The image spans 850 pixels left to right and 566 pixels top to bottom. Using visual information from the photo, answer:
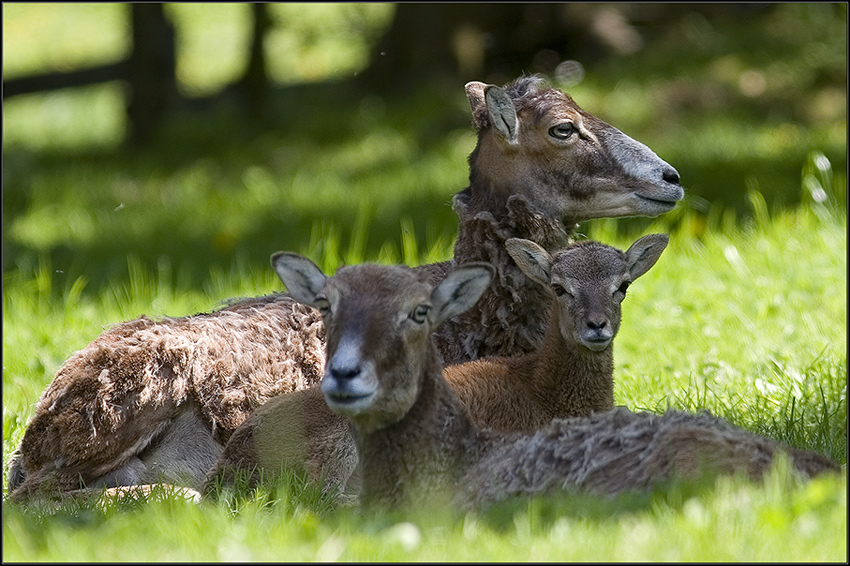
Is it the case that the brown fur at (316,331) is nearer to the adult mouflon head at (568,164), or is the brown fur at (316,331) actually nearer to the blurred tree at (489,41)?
the adult mouflon head at (568,164)

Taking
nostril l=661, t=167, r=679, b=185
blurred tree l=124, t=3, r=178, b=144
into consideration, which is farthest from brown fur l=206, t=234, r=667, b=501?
blurred tree l=124, t=3, r=178, b=144

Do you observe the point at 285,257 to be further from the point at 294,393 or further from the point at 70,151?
the point at 70,151

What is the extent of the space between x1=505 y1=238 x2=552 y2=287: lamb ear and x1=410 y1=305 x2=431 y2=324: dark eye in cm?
110

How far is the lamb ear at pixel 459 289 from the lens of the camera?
529 centimetres

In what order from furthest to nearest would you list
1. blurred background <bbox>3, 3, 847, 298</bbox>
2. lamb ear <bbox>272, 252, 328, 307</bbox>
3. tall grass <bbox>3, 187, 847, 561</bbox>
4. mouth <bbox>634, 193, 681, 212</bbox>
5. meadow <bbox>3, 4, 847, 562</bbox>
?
1. blurred background <bbox>3, 3, 847, 298</bbox>
2. mouth <bbox>634, 193, 681, 212</bbox>
3. lamb ear <bbox>272, 252, 328, 307</bbox>
4. meadow <bbox>3, 4, 847, 562</bbox>
5. tall grass <bbox>3, 187, 847, 561</bbox>

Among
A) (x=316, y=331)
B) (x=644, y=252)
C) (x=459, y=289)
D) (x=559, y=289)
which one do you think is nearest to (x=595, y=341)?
(x=559, y=289)

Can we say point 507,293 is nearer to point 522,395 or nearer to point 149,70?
point 522,395

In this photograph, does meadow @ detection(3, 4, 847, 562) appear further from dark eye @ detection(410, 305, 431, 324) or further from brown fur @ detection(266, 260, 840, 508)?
dark eye @ detection(410, 305, 431, 324)

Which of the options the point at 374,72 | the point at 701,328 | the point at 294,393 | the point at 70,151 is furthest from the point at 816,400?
the point at 70,151

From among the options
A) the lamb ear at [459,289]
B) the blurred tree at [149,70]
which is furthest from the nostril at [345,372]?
the blurred tree at [149,70]

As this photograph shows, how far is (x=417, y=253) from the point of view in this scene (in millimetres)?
10445

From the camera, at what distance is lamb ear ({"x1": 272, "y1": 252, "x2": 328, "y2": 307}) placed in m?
5.46

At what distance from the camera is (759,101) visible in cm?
1568

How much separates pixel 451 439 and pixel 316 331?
7.02ft
